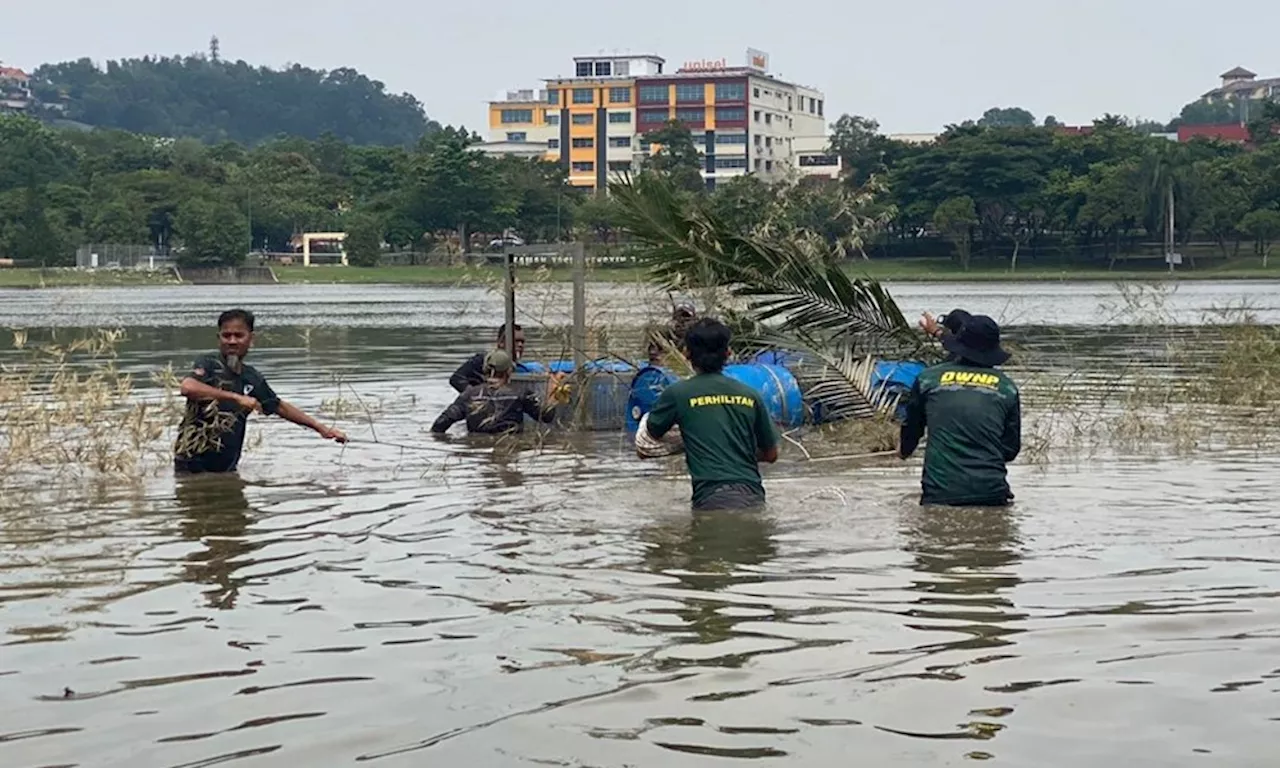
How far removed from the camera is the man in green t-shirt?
9.30 metres

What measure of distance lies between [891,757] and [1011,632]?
183 centimetres

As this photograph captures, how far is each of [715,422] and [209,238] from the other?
296ft

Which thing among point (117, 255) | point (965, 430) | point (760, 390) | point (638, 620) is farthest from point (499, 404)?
point (117, 255)

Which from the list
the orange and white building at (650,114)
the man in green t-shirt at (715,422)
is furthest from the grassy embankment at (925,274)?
the man in green t-shirt at (715,422)

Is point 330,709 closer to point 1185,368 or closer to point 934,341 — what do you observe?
point 934,341

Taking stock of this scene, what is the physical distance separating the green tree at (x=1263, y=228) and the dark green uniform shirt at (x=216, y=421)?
7998 cm

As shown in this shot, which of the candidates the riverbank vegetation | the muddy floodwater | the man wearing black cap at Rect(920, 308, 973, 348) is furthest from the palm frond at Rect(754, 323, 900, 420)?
the riverbank vegetation

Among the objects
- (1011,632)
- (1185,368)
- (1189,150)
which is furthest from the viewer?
(1189,150)

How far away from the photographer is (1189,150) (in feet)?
317

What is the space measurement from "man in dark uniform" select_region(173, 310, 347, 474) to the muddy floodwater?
0.31 metres

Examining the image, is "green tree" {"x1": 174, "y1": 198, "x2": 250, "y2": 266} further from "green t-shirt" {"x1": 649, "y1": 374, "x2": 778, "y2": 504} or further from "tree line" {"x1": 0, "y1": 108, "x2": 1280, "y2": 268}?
"green t-shirt" {"x1": 649, "y1": 374, "x2": 778, "y2": 504}

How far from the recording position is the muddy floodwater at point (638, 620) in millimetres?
5805

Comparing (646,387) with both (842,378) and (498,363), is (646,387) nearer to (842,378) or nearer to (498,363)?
(498,363)

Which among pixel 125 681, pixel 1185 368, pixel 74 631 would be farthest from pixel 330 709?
pixel 1185 368
